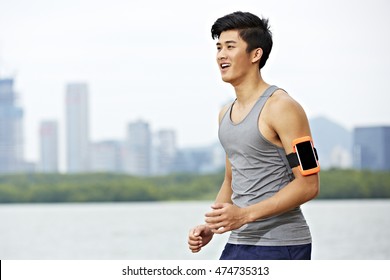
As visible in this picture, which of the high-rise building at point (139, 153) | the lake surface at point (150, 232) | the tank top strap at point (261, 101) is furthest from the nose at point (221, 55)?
the high-rise building at point (139, 153)

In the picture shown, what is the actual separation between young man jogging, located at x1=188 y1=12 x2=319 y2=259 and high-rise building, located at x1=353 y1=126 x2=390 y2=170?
721 cm

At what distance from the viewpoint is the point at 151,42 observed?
12.5 m

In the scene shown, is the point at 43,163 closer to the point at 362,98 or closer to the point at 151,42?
the point at 151,42

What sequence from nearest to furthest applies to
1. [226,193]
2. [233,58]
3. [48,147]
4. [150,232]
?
[233,58] < [226,193] < [150,232] < [48,147]

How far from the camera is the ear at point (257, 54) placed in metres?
1.83

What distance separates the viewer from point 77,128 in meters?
12.6

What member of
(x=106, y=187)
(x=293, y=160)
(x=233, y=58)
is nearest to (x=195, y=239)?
(x=293, y=160)

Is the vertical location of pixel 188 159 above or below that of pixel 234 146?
below

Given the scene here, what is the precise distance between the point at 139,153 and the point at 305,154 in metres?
10.0

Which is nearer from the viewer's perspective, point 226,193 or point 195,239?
point 195,239

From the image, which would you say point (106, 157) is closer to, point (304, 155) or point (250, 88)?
point (250, 88)

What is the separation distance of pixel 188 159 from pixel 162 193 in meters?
0.65
